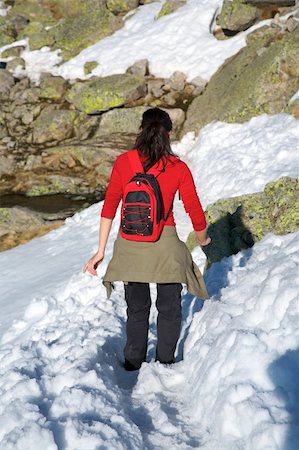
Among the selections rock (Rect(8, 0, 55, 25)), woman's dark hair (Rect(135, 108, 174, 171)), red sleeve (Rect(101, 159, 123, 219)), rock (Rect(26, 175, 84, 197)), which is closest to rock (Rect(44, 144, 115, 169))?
rock (Rect(26, 175, 84, 197))

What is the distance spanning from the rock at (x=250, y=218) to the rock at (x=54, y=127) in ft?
38.8

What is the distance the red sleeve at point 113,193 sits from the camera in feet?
12.4

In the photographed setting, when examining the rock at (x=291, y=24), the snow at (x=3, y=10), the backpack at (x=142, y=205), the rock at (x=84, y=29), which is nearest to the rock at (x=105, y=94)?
the rock at (x=84, y=29)

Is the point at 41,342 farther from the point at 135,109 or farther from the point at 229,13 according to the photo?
the point at 229,13

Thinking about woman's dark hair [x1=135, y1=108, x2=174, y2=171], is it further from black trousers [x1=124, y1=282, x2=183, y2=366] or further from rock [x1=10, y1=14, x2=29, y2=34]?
rock [x1=10, y1=14, x2=29, y2=34]

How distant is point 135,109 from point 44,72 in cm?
821

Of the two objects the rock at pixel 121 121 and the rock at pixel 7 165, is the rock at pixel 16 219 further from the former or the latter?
the rock at pixel 121 121

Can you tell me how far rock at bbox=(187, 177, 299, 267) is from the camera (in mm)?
6777

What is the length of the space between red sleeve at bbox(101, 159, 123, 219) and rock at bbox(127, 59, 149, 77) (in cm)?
1756

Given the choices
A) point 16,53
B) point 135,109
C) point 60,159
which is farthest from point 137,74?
point 16,53

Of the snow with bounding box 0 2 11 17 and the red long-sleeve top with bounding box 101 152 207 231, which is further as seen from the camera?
the snow with bounding box 0 2 11 17

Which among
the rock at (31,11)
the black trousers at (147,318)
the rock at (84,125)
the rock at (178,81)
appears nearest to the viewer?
the black trousers at (147,318)

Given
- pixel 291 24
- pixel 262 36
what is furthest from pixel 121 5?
pixel 291 24

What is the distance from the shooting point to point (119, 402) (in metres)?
3.62
